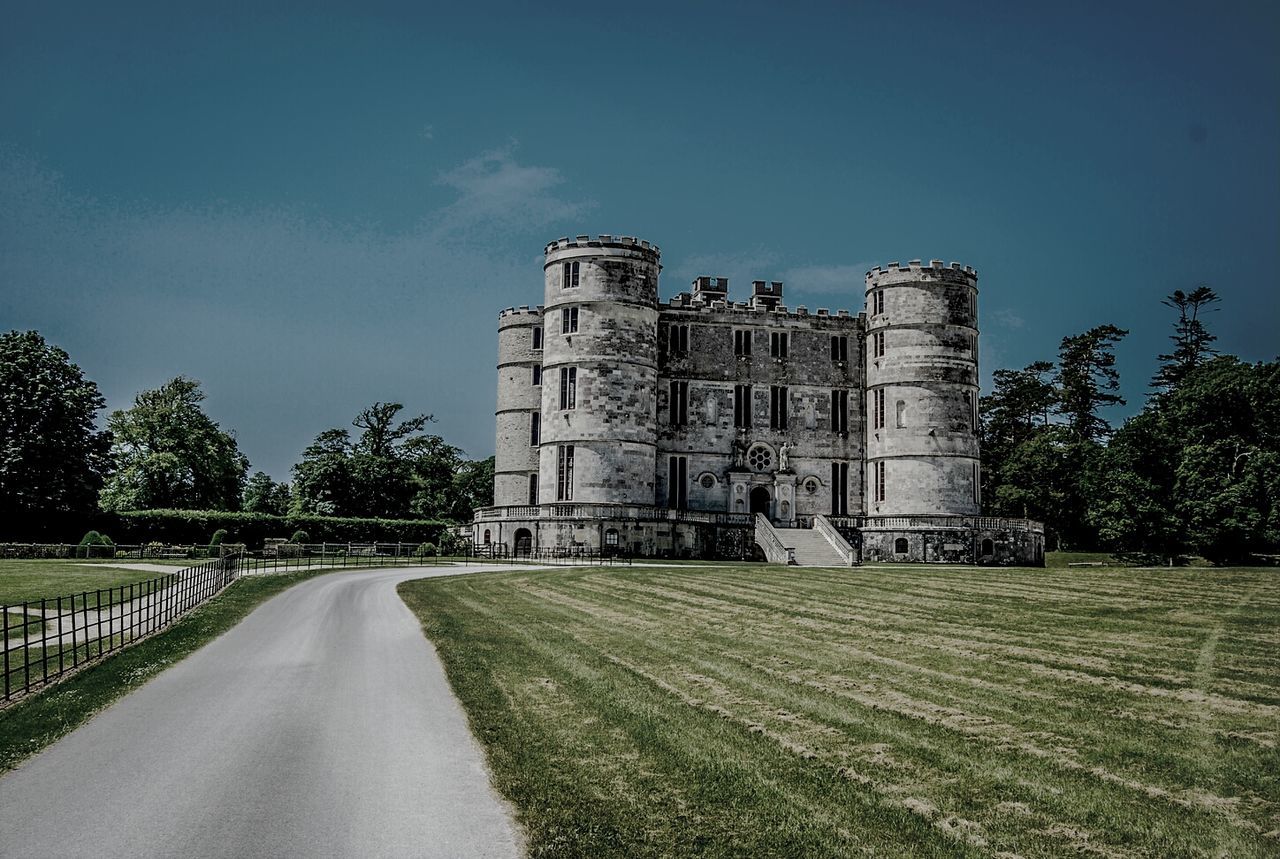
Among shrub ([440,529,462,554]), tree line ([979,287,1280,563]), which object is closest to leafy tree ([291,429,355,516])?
shrub ([440,529,462,554])

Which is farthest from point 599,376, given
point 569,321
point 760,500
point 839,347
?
point 839,347

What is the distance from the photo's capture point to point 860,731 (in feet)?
40.4

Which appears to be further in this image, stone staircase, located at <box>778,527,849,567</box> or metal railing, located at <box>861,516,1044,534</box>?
metal railing, located at <box>861,516,1044,534</box>

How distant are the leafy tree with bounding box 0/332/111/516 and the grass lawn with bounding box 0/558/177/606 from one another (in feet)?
50.8

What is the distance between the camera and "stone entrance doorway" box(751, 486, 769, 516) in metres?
61.7

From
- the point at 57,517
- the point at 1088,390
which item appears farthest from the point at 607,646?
the point at 1088,390

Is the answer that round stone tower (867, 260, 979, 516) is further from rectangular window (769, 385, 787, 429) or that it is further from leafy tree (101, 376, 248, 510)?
leafy tree (101, 376, 248, 510)

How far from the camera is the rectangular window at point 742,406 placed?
6176 centimetres

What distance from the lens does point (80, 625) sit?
22.0 metres

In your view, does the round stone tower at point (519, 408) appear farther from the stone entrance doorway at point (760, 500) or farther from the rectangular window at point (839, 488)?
the rectangular window at point (839, 488)

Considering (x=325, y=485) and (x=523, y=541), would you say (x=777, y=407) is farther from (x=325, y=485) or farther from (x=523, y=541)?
(x=325, y=485)

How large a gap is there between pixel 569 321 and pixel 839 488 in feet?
60.2

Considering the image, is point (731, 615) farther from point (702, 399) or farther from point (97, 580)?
point (702, 399)

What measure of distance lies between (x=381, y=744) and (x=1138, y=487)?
48.2m
